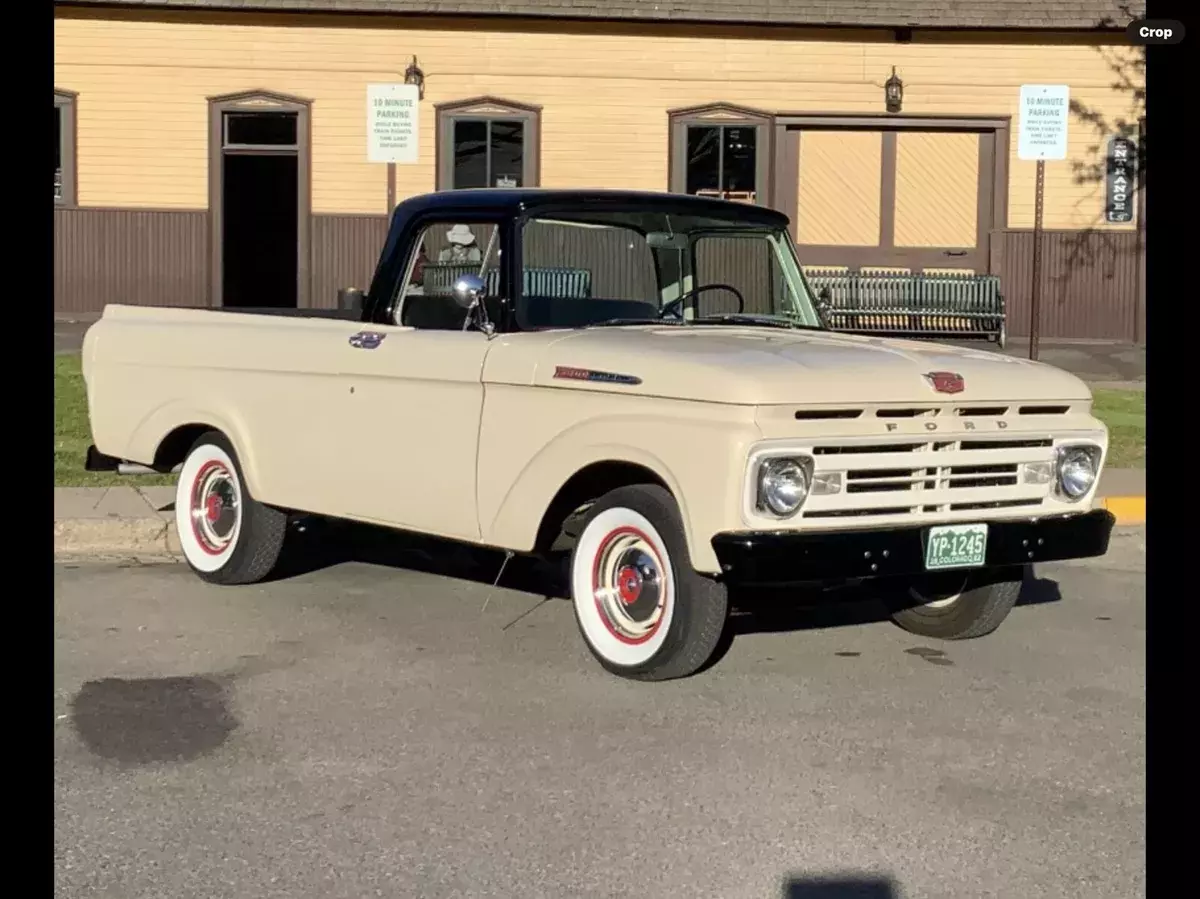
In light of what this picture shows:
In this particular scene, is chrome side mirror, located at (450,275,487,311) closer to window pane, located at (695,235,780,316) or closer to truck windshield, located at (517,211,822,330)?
truck windshield, located at (517,211,822,330)

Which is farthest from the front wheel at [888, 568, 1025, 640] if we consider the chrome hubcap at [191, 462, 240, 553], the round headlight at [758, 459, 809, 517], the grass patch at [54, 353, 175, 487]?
the grass patch at [54, 353, 175, 487]

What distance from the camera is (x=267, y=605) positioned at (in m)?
7.31

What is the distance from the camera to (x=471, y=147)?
21.3m

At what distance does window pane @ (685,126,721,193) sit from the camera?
70.3 ft

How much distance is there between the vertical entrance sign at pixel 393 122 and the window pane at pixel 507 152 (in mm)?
8316

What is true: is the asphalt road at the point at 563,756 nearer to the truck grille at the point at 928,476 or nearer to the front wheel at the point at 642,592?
the front wheel at the point at 642,592

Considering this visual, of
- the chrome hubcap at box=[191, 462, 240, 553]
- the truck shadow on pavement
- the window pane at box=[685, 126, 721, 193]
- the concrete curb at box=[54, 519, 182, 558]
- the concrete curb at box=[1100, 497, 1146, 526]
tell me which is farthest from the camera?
the window pane at box=[685, 126, 721, 193]

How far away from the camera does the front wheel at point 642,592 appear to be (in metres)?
5.72

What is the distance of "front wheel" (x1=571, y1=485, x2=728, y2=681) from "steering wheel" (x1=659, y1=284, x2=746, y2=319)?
3.76 feet

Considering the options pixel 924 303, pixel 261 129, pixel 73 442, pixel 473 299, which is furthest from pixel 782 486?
pixel 261 129

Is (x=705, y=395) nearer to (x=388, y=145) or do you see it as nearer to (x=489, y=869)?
(x=489, y=869)

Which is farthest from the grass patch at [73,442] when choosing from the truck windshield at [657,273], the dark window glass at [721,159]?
the dark window glass at [721,159]

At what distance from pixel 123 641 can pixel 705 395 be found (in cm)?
271
